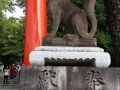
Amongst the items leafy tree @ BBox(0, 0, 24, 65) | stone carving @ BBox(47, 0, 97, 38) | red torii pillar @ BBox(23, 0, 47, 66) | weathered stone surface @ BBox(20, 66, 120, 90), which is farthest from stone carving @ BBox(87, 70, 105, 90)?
leafy tree @ BBox(0, 0, 24, 65)

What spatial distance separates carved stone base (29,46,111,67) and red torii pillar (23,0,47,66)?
5730 mm

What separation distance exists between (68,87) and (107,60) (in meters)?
0.67

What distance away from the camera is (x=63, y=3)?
3.87 meters

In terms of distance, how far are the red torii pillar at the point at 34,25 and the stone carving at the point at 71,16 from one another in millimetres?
5272

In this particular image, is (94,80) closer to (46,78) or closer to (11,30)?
(46,78)

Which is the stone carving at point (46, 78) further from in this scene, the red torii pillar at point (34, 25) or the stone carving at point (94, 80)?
the red torii pillar at point (34, 25)

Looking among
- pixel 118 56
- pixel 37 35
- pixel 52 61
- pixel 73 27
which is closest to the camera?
pixel 52 61

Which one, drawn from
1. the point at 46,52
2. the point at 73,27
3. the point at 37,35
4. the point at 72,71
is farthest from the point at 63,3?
the point at 37,35

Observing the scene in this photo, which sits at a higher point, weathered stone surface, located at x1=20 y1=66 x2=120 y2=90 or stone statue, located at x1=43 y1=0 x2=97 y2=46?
stone statue, located at x1=43 y1=0 x2=97 y2=46

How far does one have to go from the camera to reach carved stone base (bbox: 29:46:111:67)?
332cm

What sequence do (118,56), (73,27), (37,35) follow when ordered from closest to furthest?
(73,27) < (118,56) < (37,35)

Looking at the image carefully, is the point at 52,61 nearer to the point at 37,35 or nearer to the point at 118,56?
the point at 118,56

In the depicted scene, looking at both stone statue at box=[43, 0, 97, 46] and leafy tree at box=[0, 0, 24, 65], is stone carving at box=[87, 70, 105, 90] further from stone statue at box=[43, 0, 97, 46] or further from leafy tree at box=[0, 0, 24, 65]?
leafy tree at box=[0, 0, 24, 65]

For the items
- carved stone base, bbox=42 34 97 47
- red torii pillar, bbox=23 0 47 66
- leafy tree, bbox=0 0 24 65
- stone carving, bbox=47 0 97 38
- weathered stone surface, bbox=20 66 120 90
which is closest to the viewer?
weathered stone surface, bbox=20 66 120 90
